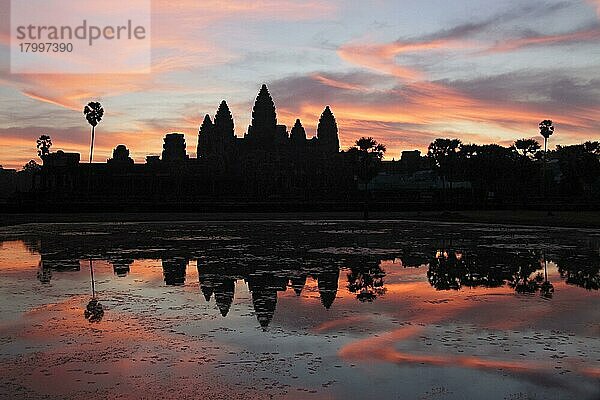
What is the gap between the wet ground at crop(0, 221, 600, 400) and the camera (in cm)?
894

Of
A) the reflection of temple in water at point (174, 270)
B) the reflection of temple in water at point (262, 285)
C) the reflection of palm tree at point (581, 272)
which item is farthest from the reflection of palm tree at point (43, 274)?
the reflection of palm tree at point (581, 272)

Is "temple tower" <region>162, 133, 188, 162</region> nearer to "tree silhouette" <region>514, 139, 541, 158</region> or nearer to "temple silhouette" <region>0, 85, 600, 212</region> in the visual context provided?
"temple silhouette" <region>0, 85, 600, 212</region>

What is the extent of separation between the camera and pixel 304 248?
27844mm

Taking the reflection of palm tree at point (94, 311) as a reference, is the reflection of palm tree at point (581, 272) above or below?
above

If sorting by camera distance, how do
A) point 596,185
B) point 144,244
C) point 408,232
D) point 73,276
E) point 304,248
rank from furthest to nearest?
1. point 596,185
2. point 408,232
3. point 144,244
4. point 304,248
5. point 73,276

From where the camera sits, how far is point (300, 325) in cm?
1275

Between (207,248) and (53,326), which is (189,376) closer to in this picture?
(53,326)

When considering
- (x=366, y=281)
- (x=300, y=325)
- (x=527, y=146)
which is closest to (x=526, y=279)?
(x=366, y=281)

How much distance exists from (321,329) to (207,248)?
16311 millimetres

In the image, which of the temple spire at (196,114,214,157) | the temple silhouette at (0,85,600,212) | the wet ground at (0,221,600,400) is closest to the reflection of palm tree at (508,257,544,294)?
the wet ground at (0,221,600,400)

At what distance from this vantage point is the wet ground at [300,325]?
29.3 feet

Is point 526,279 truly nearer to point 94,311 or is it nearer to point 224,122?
point 94,311

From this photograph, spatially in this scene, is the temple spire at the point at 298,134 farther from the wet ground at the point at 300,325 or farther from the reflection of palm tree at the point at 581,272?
the reflection of palm tree at the point at 581,272

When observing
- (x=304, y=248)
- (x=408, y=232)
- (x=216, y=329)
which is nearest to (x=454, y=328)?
(x=216, y=329)
